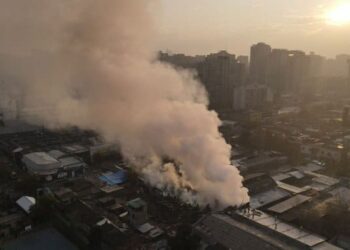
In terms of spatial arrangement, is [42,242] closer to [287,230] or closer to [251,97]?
[287,230]

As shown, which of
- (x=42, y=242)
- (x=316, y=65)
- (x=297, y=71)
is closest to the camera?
(x=42, y=242)

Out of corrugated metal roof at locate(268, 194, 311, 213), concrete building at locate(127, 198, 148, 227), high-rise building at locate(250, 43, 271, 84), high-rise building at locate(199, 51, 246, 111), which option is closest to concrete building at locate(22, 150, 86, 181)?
concrete building at locate(127, 198, 148, 227)

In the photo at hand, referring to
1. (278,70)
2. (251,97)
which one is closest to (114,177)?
(251,97)

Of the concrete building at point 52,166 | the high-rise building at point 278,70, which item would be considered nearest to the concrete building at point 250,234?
the concrete building at point 52,166

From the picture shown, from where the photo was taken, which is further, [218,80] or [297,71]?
[297,71]

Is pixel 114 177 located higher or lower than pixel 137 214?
lower

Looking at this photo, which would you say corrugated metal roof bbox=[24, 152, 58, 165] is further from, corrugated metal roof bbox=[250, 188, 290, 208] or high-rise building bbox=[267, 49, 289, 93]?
high-rise building bbox=[267, 49, 289, 93]

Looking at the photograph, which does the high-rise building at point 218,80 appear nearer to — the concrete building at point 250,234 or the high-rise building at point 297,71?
the high-rise building at point 297,71

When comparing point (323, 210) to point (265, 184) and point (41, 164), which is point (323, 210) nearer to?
point (265, 184)

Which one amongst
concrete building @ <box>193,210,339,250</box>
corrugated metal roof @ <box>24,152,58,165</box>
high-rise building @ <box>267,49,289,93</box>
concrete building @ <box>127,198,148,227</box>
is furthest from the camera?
high-rise building @ <box>267,49,289,93</box>
